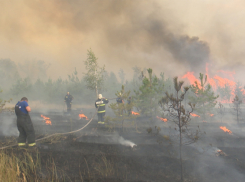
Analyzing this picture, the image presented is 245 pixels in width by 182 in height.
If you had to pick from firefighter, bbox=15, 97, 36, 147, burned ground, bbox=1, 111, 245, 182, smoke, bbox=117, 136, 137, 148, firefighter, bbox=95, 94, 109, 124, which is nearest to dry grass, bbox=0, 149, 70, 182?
burned ground, bbox=1, 111, 245, 182

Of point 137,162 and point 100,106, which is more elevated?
point 100,106

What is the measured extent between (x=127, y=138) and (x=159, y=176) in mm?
4233

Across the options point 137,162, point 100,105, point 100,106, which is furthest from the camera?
point 100,106

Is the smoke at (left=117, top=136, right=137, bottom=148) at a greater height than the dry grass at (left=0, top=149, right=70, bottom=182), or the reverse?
the dry grass at (left=0, top=149, right=70, bottom=182)

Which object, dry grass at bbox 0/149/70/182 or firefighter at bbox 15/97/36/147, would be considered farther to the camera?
firefighter at bbox 15/97/36/147

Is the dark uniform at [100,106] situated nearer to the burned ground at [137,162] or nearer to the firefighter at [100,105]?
the firefighter at [100,105]

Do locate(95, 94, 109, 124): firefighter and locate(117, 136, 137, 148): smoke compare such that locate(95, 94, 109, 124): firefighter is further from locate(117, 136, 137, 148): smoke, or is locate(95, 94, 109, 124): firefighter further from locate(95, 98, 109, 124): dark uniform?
locate(117, 136, 137, 148): smoke

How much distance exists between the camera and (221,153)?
709cm

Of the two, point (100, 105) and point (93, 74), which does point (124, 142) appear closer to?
point (100, 105)

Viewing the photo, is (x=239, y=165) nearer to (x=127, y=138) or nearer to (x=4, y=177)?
(x=127, y=138)

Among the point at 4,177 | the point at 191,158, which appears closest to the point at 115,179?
the point at 4,177

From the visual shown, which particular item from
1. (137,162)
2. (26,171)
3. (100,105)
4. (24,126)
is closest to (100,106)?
(100,105)

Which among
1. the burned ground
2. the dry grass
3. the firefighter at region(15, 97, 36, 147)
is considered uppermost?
the firefighter at region(15, 97, 36, 147)

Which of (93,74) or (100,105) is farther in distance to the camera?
(93,74)
